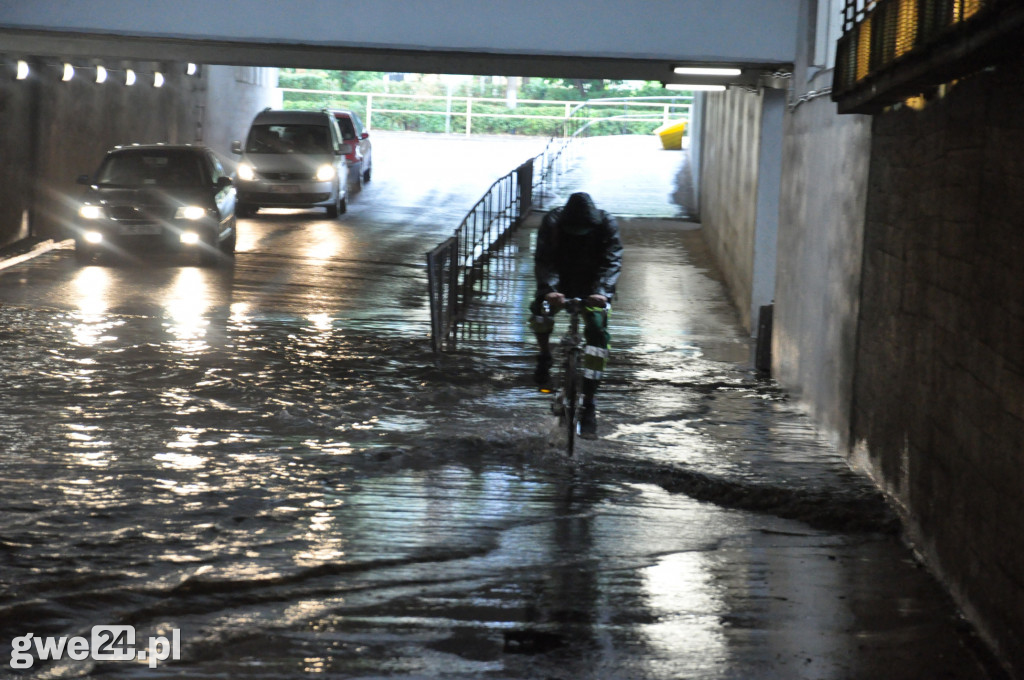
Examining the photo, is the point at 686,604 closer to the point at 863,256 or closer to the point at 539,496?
the point at 539,496

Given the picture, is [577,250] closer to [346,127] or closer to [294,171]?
[294,171]

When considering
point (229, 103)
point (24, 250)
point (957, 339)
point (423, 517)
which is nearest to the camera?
point (957, 339)

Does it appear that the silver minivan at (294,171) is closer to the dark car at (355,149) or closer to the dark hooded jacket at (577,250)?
the dark car at (355,149)

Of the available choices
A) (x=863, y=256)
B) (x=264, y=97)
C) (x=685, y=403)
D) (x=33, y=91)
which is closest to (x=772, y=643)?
(x=863, y=256)

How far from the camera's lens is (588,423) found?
8586mm

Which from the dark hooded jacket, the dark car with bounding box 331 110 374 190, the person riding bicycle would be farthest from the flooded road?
the dark car with bounding box 331 110 374 190

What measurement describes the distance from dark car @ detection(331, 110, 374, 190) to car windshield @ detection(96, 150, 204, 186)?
→ 11195 millimetres

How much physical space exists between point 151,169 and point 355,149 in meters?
11.9

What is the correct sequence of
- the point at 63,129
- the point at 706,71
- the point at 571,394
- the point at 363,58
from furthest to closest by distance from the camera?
the point at 63,129, the point at 363,58, the point at 706,71, the point at 571,394

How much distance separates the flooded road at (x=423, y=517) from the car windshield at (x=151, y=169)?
18.3ft

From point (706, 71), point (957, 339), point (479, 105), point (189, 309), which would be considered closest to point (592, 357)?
point (957, 339)

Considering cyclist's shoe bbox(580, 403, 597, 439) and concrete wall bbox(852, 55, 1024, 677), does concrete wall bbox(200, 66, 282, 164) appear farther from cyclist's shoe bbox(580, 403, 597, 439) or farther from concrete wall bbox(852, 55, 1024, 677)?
concrete wall bbox(852, 55, 1024, 677)

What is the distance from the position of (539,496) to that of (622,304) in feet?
29.2

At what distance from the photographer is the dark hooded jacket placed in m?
8.79
